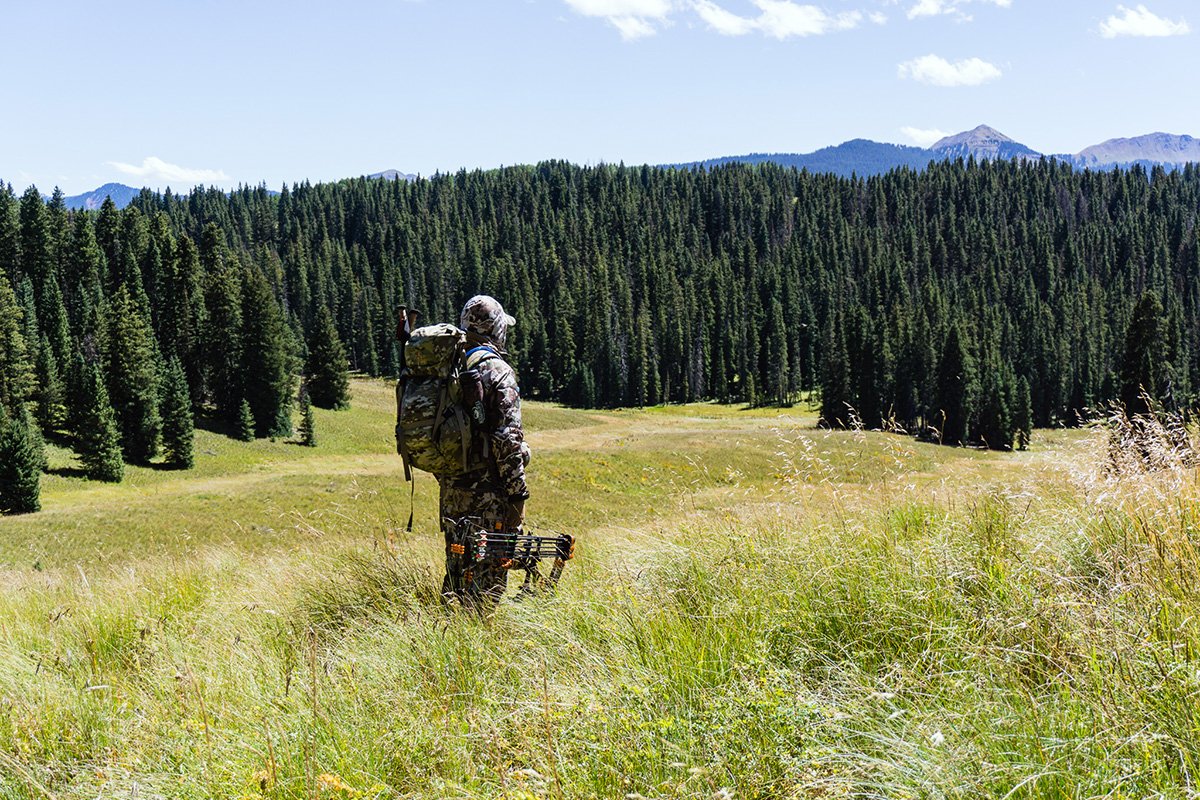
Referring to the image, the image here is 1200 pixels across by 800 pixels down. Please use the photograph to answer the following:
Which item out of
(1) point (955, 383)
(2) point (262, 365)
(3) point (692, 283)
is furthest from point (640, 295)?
(2) point (262, 365)

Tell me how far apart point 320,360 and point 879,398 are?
64.1 metres

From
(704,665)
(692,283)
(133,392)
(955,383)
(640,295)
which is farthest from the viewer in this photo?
(640,295)

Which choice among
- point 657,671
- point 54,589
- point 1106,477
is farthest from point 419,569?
point 1106,477

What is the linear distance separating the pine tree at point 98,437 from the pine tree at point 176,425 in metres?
5.26

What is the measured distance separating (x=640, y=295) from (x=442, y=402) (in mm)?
138791

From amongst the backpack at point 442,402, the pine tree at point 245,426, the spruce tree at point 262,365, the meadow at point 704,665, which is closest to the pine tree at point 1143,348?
the meadow at point 704,665

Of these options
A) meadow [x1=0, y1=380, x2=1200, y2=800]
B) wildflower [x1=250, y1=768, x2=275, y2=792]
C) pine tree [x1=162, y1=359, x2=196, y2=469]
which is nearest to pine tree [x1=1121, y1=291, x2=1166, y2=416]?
meadow [x1=0, y1=380, x2=1200, y2=800]

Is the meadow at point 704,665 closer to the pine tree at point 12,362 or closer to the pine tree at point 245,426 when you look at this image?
the pine tree at point 12,362

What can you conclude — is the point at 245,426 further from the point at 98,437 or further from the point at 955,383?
the point at 955,383

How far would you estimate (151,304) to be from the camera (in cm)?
7069

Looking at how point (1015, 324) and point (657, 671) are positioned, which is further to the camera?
point (1015, 324)

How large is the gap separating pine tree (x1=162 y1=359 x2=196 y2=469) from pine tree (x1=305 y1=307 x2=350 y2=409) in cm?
2143

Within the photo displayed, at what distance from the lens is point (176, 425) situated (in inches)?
2133

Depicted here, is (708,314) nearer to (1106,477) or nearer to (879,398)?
(879,398)
